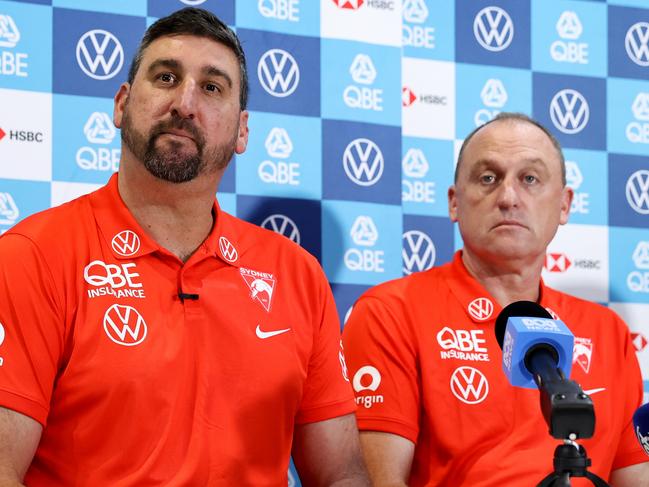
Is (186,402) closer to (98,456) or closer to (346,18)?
(98,456)

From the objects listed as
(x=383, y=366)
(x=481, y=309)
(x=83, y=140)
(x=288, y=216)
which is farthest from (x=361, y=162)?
(x=83, y=140)

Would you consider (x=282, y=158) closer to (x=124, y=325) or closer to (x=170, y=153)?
(x=170, y=153)

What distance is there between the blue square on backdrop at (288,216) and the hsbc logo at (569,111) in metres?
0.91

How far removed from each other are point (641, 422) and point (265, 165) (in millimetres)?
1676

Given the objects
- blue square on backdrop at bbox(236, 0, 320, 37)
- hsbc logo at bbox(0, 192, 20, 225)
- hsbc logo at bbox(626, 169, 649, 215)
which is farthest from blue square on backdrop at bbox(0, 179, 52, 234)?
hsbc logo at bbox(626, 169, 649, 215)

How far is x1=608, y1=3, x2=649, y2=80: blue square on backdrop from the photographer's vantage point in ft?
11.7

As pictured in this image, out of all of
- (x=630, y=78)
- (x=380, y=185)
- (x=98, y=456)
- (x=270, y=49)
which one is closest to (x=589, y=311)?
(x=380, y=185)

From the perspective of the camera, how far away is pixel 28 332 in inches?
82.8

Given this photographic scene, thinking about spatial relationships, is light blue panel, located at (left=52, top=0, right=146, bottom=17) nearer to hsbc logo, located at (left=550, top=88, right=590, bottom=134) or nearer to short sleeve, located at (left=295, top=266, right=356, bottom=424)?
short sleeve, located at (left=295, top=266, right=356, bottom=424)

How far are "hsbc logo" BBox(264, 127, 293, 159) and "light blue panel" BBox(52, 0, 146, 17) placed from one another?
1.67ft

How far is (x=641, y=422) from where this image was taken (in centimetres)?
165

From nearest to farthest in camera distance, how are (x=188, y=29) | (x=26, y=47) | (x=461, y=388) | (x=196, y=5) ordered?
1. (x=188, y=29)
2. (x=461, y=388)
3. (x=26, y=47)
4. (x=196, y=5)

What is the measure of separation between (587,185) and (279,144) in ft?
3.52

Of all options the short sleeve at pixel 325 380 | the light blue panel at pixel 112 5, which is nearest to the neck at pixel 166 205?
the short sleeve at pixel 325 380
